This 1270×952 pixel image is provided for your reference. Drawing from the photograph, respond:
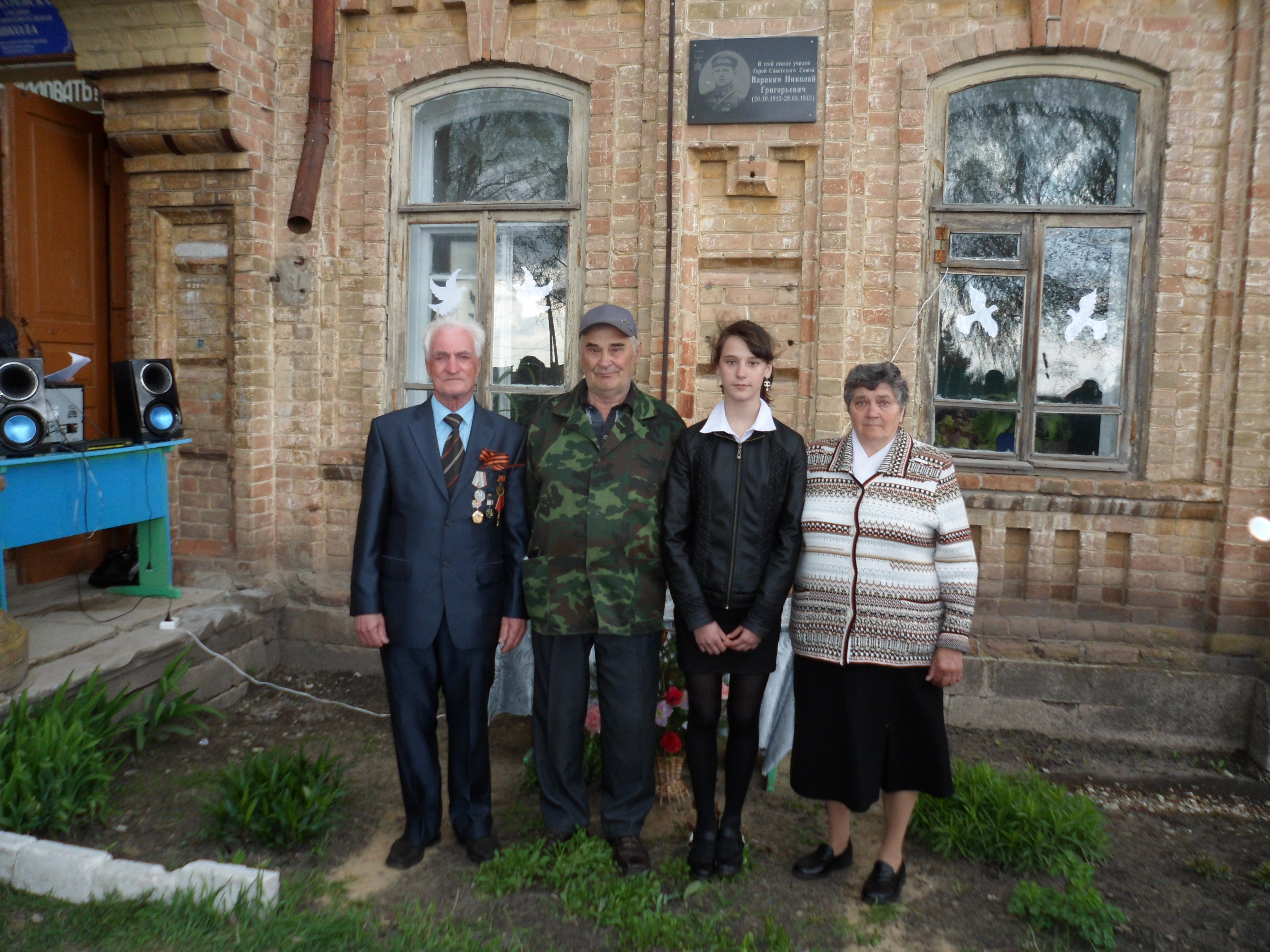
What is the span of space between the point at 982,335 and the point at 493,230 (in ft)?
9.91

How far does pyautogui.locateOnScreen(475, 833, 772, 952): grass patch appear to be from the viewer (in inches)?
113

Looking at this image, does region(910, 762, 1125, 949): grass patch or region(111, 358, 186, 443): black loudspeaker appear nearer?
region(910, 762, 1125, 949): grass patch

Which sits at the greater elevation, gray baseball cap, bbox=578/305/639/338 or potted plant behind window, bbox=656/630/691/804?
gray baseball cap, bbox=578/305/639/338

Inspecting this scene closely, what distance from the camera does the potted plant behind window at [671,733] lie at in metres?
3.78

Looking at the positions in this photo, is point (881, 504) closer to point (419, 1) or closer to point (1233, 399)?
point (1233, 399)

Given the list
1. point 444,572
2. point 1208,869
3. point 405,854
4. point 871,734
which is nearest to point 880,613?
point 871,734

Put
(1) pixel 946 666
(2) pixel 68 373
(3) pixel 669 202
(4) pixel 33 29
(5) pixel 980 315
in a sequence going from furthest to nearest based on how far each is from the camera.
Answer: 1. (4) pixel 33 29
2. (5) pixel 980 315
3. (3) pixel 669 202
4. (2) pixel 68 373
5. (1) pixel 946 666

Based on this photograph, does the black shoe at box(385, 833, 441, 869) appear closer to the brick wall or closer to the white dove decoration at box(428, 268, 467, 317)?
the brick wall

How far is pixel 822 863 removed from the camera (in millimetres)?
3324

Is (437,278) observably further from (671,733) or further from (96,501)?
(671,733)

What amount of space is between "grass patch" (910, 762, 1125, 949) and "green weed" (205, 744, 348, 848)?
2.41 meters

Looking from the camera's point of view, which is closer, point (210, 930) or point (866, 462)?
→ point (210, 930)

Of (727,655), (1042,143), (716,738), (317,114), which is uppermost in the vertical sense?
(317,114)

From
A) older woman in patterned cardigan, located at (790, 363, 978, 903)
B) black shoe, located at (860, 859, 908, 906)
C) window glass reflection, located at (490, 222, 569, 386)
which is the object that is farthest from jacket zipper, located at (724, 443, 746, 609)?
window glass reflection, located at (490, 222, 569, 386)
